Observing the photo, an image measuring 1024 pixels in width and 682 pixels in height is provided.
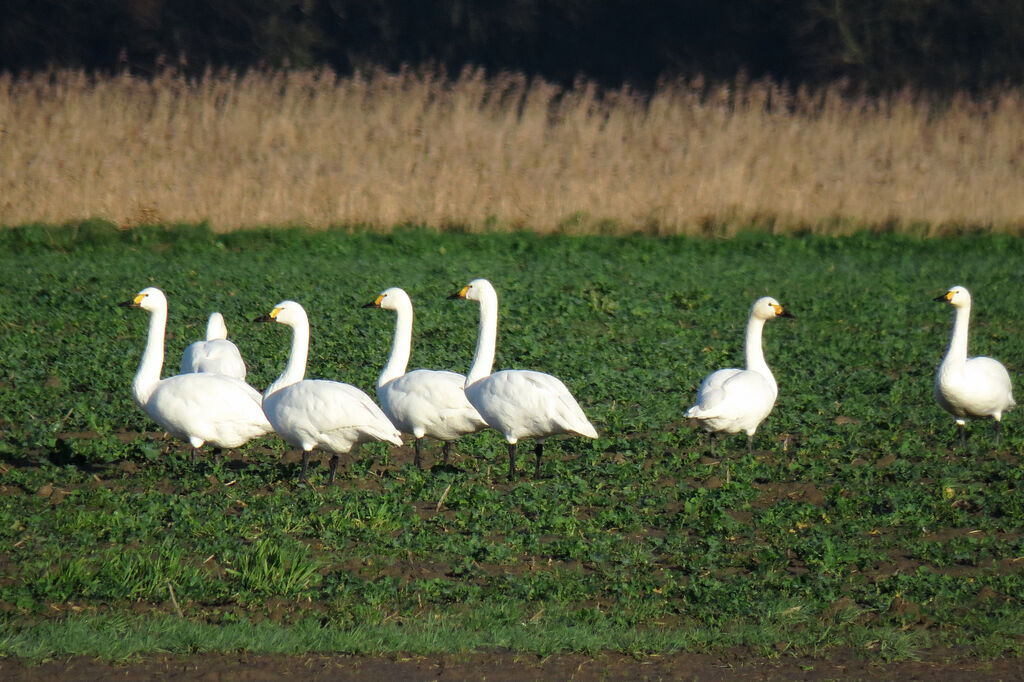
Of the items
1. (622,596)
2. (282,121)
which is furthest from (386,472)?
(282,121)

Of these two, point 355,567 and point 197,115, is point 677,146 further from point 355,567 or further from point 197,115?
point 355,567

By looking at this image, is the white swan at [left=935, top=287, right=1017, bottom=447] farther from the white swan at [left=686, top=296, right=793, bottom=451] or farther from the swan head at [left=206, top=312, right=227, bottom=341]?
the swan head at [left=206, top=312, right=227, bottom=341]

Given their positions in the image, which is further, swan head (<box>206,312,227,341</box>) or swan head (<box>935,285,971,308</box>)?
swan head (<box>206,312,227,341</box>)

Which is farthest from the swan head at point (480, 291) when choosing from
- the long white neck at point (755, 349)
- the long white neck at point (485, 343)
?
the long white neck at point (755, 349)

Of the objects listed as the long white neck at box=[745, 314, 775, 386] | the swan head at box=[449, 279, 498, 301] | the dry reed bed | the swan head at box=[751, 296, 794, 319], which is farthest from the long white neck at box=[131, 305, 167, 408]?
the dry reed bed

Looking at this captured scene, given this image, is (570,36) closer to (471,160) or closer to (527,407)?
(471,160)

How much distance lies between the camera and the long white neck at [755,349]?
927 cm

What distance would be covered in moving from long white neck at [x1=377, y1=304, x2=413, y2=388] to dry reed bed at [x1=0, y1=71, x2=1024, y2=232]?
26.6ft

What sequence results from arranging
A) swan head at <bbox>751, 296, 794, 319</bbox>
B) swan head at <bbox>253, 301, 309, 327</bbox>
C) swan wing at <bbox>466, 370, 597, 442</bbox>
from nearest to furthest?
1. swan wing at <bbox>466, 370, 597, 442</bbox>
2. swan head at <bbox>253, 301, 309, 327</bbox>
3. swan head at <bbox>751, 296, 794, 319</bbox>

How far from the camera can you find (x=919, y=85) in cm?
3262

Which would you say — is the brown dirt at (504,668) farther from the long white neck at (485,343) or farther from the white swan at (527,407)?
the long white neck at (485,343)

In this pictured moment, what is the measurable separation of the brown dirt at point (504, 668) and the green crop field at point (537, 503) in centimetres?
8

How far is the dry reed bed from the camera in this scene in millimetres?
16891

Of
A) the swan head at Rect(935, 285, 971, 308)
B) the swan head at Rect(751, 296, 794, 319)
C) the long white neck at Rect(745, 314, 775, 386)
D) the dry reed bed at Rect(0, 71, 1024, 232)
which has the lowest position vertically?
the long white neck at Rect(745, 314, 775, 386)
